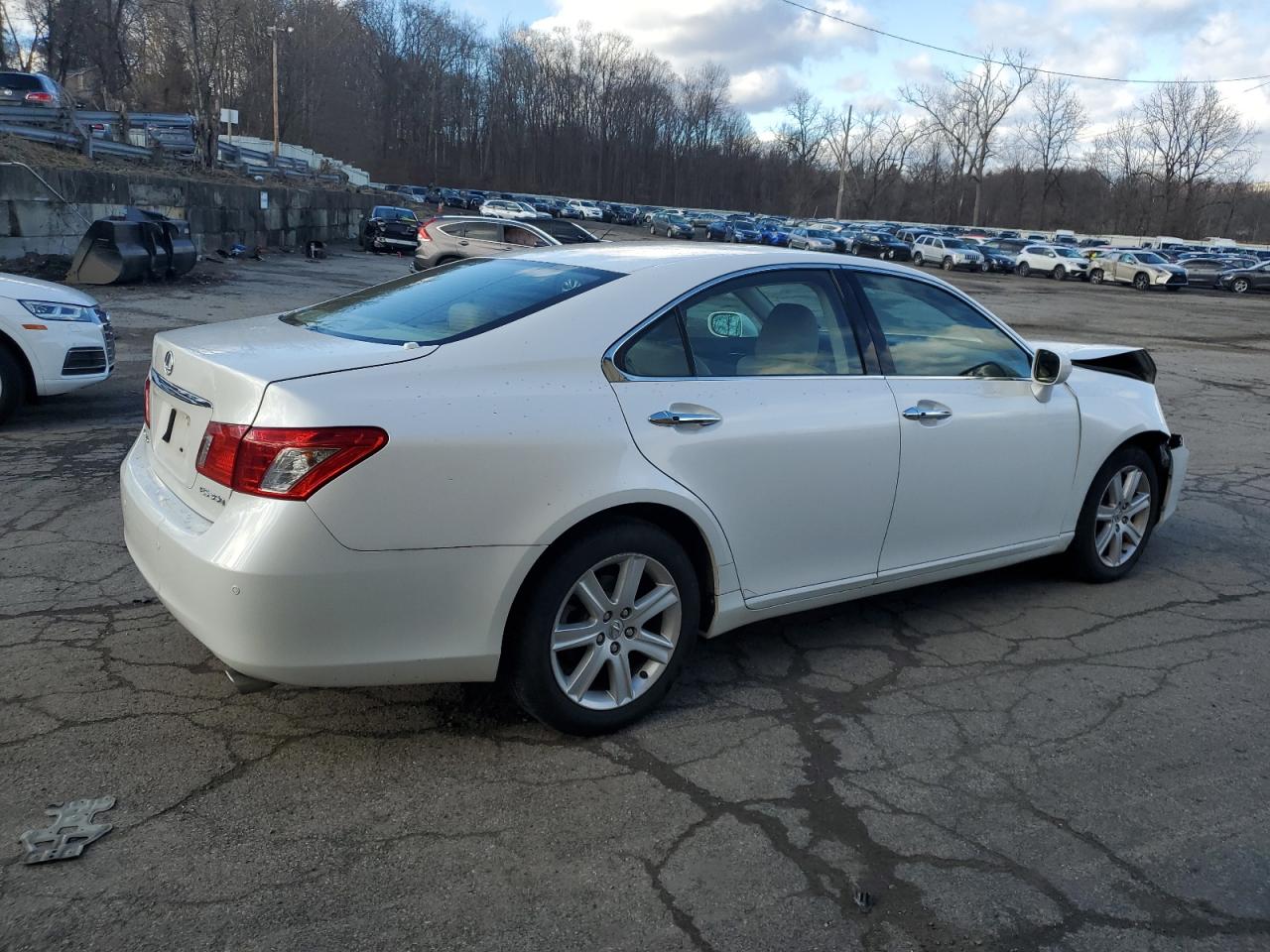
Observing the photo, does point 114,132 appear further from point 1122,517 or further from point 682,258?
point 1122,517

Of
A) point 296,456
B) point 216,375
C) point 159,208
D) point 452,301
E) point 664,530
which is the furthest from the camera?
point 159,208

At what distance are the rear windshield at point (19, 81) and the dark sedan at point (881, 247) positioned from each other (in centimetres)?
3504

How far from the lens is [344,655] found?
288cm

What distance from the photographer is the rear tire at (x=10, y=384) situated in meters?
7.02

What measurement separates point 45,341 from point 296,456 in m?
5.34

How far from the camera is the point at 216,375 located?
306 centimetres

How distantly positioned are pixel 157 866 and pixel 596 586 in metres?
1.40

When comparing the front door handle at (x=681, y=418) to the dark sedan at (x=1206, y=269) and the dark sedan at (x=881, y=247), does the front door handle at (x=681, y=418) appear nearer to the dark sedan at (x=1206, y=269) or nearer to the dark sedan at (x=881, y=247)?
the dark sedan at (x=1206, y=269)

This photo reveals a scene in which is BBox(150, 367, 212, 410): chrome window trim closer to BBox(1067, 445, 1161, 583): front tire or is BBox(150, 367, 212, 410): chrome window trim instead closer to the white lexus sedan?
the white lexus sedan

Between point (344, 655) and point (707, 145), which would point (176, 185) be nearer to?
point (344, 655)

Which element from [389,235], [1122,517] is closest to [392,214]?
[389,235]

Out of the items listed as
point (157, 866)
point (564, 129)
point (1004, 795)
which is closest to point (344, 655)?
point (157, 866)

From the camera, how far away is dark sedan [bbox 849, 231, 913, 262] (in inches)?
2039

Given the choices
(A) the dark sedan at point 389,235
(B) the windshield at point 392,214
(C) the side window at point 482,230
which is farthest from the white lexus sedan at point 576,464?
(B) the windshield at point 392,214
